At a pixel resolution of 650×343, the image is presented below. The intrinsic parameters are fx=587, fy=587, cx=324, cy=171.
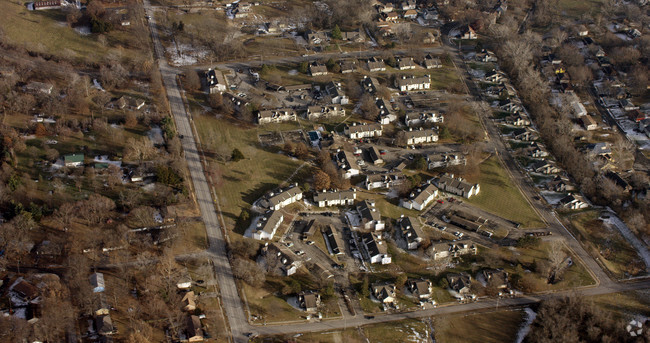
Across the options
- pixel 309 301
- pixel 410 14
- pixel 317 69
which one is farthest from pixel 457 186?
Result: pixel 410 14

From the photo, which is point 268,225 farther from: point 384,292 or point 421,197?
point 421,197

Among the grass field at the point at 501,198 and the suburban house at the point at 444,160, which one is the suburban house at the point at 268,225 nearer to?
the suburban house at the point at 444,160

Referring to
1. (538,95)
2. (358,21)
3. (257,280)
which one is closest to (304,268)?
(257,280)

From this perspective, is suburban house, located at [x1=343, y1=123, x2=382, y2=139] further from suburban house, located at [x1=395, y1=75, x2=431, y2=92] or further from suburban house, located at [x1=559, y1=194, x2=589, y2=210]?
suburban house, located at [x1=559, y1=194, x2=589, y2=210]

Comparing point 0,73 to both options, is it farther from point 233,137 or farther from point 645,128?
point 645,128

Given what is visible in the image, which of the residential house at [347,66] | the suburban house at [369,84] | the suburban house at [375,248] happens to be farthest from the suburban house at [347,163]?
the residential house at [347,66]

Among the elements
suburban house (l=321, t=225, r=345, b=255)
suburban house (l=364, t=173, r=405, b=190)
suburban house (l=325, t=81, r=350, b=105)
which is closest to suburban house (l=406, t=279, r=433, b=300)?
suburban house (l=321, t=225, r=345, b=255)
